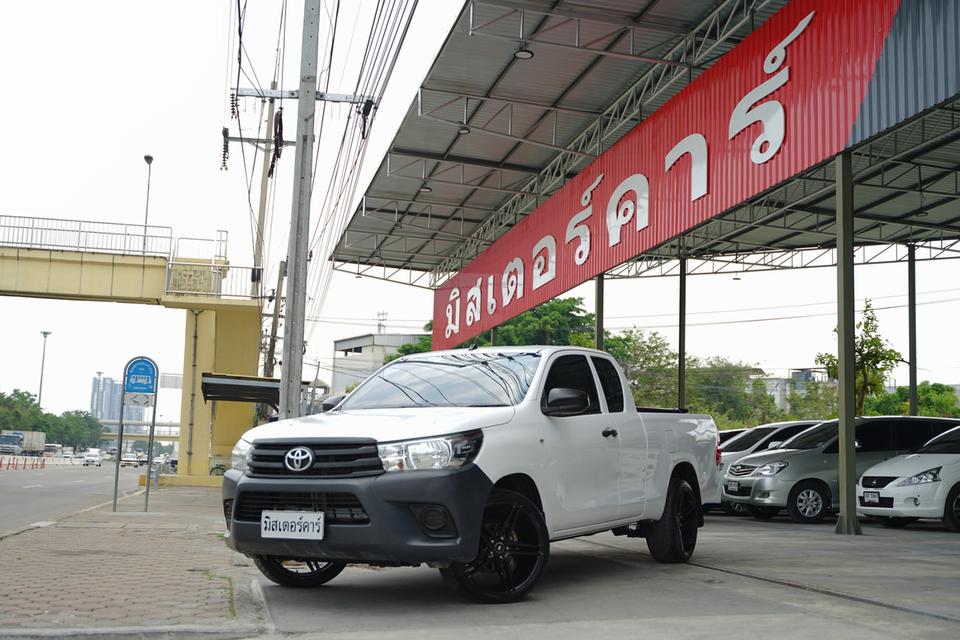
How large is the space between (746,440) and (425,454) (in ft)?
46.5

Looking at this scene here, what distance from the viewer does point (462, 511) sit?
628 cm

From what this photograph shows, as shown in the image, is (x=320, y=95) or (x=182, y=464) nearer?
(x=320, y=95)

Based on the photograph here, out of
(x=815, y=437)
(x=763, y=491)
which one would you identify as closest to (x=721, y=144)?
(x=815, y=437)

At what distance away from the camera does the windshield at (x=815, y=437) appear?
648 inches

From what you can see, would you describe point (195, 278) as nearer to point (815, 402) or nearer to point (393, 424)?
point (393, 424)

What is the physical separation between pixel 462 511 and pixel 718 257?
90.0 feet

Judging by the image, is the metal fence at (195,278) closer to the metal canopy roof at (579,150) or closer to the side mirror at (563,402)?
the metal canopy roof at (579,150)

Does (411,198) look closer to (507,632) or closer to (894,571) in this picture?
(894,571)

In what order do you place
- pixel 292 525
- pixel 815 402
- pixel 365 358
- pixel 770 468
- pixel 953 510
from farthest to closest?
pixel 365 358, pixel 815 402, pixel 770 468, pixel 953 510, pixel 292 525

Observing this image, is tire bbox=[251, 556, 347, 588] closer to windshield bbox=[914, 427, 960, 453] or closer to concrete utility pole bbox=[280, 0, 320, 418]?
concrete utility pole bbox=[280, 0, 320, 418]

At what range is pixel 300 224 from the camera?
1450cm

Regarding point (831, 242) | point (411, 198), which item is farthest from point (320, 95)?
point (831, 242)

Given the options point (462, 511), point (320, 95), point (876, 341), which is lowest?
point (462, 511)

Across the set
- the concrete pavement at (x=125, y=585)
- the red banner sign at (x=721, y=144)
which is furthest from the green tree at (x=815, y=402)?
the concrete pavement at (x=125, y=585)
